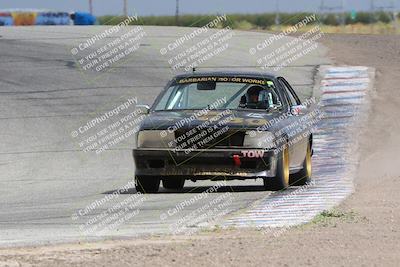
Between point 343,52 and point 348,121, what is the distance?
30.5 feet

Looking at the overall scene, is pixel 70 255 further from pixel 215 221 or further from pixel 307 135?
pixel 307 135

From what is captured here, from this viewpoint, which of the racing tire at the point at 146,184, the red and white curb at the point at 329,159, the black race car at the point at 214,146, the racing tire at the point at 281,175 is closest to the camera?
the red and white curb at the point at 329,159

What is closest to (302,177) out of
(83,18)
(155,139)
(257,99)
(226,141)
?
(257,99)

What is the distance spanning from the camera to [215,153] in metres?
12.0

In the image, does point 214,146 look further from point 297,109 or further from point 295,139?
point 297,109

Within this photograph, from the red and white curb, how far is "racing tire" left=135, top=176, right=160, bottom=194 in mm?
1420

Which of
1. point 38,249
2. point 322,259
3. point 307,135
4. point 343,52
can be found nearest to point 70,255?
point 38,249

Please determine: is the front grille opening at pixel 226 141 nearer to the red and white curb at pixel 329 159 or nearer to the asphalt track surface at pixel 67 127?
the asphalt track surface at pixel 67 127

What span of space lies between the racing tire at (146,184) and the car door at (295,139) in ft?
5.31

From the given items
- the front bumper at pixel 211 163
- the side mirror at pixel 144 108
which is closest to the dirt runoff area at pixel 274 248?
the front bumper at pixel 211 163

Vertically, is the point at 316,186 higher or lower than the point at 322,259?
lower

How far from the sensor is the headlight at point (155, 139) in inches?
472

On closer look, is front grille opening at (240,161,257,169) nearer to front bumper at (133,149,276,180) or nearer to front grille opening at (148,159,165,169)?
front bumper at (133,149,276,180)

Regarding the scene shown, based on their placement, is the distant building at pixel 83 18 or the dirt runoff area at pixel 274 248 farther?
the distant building at pixel 83 18
